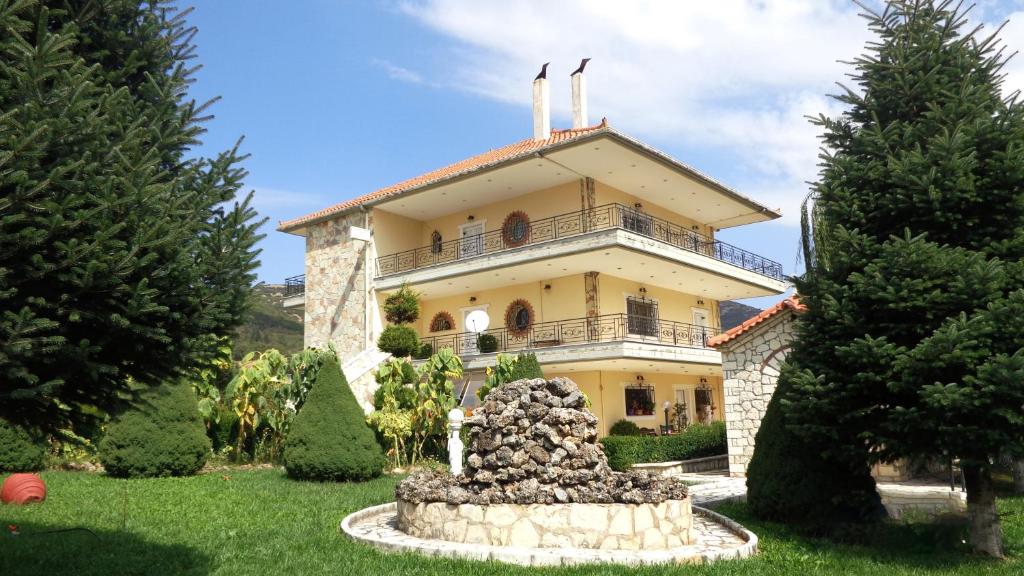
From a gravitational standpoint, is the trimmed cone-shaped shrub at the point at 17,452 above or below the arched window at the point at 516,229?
below

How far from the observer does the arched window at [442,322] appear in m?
27.4

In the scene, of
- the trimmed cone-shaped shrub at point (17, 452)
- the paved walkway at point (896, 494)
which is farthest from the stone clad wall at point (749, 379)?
the trimmed cone-shaped shrub at point (17, 452)

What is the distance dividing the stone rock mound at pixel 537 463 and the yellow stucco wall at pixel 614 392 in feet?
41.4

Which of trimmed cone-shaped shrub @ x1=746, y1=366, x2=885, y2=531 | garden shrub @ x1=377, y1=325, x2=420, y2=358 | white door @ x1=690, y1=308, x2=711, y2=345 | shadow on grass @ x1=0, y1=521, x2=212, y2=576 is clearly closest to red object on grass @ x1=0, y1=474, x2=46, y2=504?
shadow on grass @ x1=0, y1=521, x2=212, y2=576

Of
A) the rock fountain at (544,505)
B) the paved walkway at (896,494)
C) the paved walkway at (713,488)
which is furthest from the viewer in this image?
the paved walkway at (713,488)

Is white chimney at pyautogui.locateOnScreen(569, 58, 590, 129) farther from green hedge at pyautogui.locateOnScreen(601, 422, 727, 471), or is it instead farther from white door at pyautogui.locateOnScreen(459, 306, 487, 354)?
green hedge at pyautogui.locateOnScreen(601, 422, 727, 471)

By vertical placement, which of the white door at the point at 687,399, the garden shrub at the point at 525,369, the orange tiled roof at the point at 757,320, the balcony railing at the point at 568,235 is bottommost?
the white door at the point at 687,399

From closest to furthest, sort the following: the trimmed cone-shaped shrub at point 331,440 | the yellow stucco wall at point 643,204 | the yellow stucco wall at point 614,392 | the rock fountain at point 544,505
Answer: the rock fountain at point 544,505
the trimmed cone-shaped shrub at point 331,440
the yellow stucco wall at point 614,392
the yellow stucco wall at point 643,204

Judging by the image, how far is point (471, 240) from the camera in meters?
27.1

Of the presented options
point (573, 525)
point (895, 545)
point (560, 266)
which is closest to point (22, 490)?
point (573, 525)

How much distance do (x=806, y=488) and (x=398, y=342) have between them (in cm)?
1651

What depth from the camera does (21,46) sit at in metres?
4.86

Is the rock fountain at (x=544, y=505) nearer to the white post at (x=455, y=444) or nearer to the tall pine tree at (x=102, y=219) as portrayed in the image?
the white post at (x=455, y=444)

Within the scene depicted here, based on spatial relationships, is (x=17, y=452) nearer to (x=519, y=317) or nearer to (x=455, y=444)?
(x=455, y=444)
